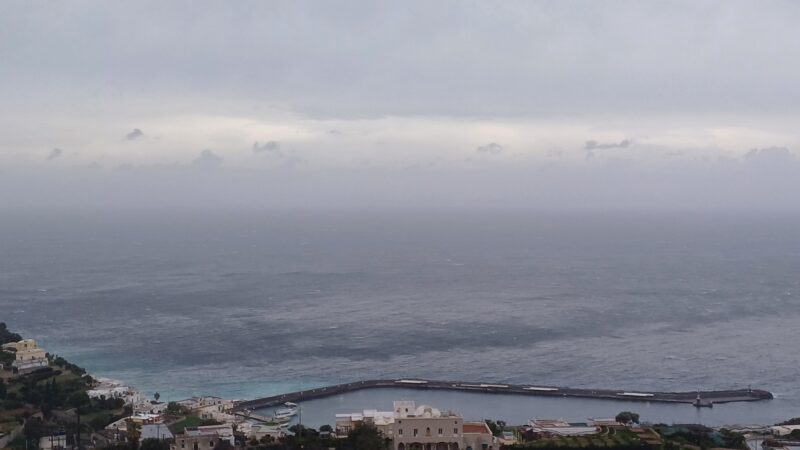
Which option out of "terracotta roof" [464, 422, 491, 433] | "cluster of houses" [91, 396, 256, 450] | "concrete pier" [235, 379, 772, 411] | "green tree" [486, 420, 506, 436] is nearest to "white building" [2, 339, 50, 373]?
"cluster of houses" [91, 396, 256, 450]

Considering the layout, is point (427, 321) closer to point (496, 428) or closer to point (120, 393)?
point (120, 393)

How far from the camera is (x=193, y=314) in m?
53.9

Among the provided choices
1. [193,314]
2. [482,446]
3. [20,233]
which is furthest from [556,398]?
[20,233]

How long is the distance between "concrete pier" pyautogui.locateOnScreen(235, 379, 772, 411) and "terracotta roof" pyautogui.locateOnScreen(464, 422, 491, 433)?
10.6m

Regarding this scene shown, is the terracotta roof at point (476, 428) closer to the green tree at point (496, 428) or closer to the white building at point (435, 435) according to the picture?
the white building at point (435, 435)

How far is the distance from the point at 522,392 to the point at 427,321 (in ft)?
52.5

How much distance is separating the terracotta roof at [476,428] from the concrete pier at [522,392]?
1065cm

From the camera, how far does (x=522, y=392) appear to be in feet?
121

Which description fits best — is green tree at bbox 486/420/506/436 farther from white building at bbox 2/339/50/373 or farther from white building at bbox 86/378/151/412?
white building at bbox 2/339/50/373

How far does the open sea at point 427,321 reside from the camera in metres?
38.4

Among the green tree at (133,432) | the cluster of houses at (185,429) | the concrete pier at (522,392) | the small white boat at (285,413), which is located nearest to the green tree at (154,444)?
the green tree at (133,432)

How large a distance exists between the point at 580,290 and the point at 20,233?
117m

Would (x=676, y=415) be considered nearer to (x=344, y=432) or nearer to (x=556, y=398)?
(x=556, y=398)

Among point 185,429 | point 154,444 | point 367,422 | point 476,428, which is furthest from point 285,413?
point 476,428
